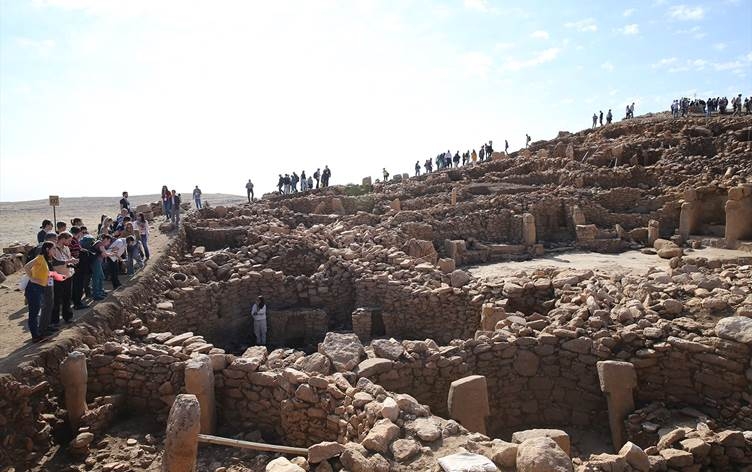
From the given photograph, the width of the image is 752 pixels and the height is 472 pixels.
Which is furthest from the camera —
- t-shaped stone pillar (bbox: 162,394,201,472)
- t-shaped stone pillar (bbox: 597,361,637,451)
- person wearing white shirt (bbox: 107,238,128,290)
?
person wearing white shirt (bbox: 107,238,128,290)

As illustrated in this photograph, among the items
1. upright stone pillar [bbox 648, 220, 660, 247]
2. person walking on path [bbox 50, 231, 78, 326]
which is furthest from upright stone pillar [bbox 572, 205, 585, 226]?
person walking on path [bbox 50, 231, 78, 326]

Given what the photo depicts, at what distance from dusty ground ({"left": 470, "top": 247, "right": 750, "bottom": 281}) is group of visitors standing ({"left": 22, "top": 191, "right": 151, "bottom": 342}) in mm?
10120

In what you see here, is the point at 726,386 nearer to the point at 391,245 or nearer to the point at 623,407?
the point at 623,407

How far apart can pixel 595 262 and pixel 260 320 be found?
36.9ft

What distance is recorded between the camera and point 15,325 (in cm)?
840

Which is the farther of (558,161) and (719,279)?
(558,161)

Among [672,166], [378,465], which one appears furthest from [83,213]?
[672,166]

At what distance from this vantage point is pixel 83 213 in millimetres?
29266

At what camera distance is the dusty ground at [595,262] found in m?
14.9

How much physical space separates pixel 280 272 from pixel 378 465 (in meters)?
9.34

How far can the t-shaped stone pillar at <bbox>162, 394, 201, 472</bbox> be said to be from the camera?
184 inches

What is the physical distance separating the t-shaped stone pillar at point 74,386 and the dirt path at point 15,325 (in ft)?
2.37

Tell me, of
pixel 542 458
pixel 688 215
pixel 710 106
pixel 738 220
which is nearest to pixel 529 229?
pixel 688 215

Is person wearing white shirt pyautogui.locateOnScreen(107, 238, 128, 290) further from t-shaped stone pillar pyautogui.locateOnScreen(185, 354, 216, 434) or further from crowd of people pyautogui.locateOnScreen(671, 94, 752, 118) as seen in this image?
crowd of people pyautogui.locateOnScreen(671, 94, 752, 118)
